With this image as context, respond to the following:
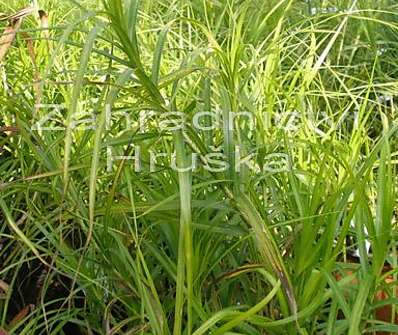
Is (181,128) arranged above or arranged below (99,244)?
above

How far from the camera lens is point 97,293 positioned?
1.30 metres

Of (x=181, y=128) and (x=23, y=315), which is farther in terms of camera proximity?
(x=23, y=315)

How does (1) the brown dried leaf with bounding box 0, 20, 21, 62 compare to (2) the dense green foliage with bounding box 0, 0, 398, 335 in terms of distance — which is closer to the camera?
(2) the dense green foliage with bounding box 0, 0, 398, 335

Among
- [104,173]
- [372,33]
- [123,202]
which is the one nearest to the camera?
[123,202]

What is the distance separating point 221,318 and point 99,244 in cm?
30

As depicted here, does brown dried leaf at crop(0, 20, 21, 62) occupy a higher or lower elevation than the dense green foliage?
higher

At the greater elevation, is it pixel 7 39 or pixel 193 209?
pixel 7 39

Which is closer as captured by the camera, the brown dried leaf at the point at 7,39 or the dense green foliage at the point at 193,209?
the dense green foliage at the point at 193,209

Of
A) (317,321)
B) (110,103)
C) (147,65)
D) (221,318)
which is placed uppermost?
(110,103)

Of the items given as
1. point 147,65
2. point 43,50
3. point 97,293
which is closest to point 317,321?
point 97,293

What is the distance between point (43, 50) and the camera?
1779 mm

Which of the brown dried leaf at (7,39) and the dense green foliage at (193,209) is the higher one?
the brown dried leaf at (7,39)

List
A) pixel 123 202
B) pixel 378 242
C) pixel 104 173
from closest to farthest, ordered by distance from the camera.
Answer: pixel 378 242, pixel 123 202, pixel 104 173

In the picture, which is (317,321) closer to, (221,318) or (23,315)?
(221,318)
